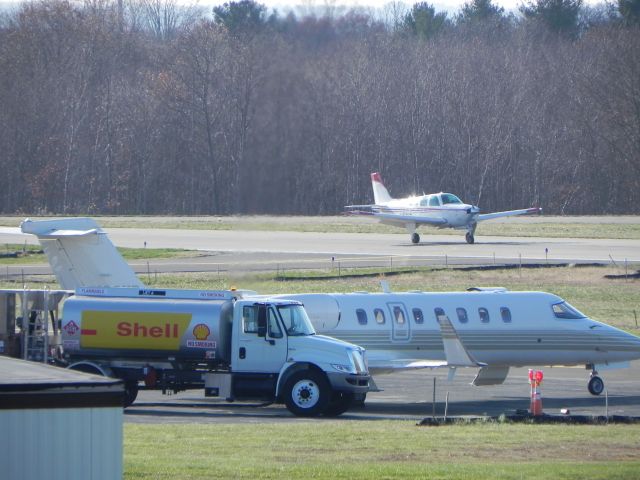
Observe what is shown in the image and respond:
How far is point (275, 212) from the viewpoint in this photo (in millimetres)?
21859

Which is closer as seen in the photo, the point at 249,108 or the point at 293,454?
the point at 293,454

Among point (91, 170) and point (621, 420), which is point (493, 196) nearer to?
point (91, 170)

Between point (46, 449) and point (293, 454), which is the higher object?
point (46, 449)

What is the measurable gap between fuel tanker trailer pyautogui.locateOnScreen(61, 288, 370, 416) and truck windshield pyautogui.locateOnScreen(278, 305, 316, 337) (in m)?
0.02

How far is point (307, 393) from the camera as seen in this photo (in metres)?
20.6

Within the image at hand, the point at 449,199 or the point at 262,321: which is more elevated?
the point at 449,199

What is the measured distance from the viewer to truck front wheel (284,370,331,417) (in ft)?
67.3

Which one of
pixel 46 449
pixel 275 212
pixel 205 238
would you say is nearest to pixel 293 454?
pixel 46 449

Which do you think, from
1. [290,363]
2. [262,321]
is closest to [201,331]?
[262,321]

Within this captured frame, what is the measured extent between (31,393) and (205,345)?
11.9m

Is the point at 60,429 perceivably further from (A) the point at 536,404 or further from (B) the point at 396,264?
(B) the point at 396,264

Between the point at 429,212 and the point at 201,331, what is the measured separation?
4646cm

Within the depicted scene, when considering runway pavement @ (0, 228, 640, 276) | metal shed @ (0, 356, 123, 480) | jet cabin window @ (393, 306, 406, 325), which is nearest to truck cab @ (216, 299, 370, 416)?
jet cabin window @ (393, 306, 406, 325)

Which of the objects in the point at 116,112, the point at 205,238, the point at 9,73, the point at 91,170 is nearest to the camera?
the point at 116,112
